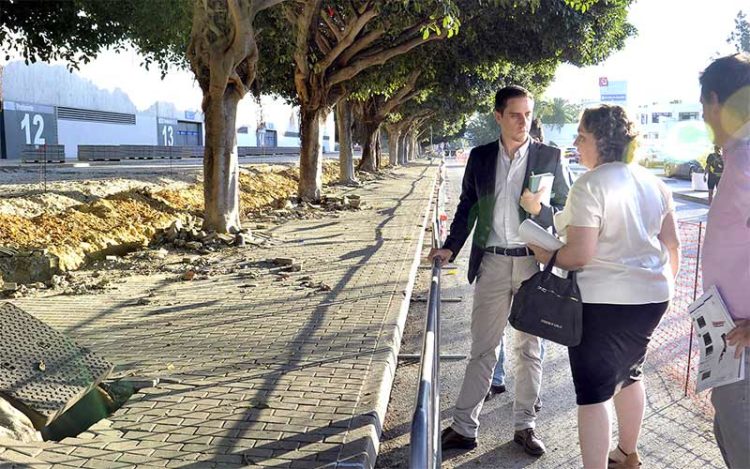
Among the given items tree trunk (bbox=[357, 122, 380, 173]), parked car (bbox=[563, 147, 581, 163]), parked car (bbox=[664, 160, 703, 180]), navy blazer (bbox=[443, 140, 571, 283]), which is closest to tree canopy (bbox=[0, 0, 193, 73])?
parked car (bbox=[563, 147, 581, 163])

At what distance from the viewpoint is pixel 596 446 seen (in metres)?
3.19

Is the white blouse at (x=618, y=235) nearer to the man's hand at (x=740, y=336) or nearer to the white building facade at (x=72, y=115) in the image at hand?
the man's hand at (x=740, y=336)

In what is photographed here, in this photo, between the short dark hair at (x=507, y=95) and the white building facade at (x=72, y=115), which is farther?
the white building facade at (x=72, y=115)

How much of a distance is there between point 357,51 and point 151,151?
32.5 m

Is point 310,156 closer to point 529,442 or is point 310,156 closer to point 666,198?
point 529,442

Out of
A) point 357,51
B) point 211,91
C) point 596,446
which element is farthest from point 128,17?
point 596,446

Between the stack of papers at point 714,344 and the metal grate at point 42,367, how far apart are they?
132 inches

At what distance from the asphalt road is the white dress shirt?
1.26m

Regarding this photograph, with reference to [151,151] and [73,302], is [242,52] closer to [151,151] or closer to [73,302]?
[73,302]

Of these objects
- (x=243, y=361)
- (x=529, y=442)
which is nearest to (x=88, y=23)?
(x=243, y=361)

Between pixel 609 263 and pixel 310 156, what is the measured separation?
1518 centimetres

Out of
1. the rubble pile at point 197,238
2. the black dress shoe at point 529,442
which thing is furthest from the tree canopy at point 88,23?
the black dress shoe at point 529,442

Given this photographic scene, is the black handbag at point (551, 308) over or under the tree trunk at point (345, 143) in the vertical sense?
under

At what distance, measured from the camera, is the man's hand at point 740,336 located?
2.43 metres
